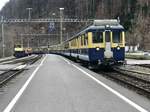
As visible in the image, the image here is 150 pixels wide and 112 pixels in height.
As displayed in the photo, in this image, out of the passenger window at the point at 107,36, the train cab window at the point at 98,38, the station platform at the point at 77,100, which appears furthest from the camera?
the train cab window at the point at 98,38

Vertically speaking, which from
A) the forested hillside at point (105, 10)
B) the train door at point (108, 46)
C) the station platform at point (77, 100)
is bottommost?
the station platform at point (77, 100)

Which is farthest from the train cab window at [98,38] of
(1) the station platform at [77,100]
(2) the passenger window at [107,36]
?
(1) the station platform at [77,100]

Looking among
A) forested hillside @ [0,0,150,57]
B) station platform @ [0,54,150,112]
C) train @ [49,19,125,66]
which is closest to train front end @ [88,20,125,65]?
train @ [49,19,125,66]

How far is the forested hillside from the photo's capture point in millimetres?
84000

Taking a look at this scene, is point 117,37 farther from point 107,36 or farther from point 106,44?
point 106,44

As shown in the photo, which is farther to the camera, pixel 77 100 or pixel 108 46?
pixel 108 46

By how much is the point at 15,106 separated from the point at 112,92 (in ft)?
15.8

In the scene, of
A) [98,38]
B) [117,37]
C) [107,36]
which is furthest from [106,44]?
[117,37]

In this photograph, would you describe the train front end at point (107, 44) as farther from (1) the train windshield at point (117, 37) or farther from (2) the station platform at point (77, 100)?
(2) the station platform at point (77, 100)

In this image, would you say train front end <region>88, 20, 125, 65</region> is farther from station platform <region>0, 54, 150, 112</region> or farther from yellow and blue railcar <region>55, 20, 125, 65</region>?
station platform <region>0, 54, 150, 112</region>

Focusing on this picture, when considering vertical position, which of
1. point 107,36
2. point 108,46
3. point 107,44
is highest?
point 107,36

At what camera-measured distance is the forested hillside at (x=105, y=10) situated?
276 ft

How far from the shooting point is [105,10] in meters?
114

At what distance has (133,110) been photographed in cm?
1326
